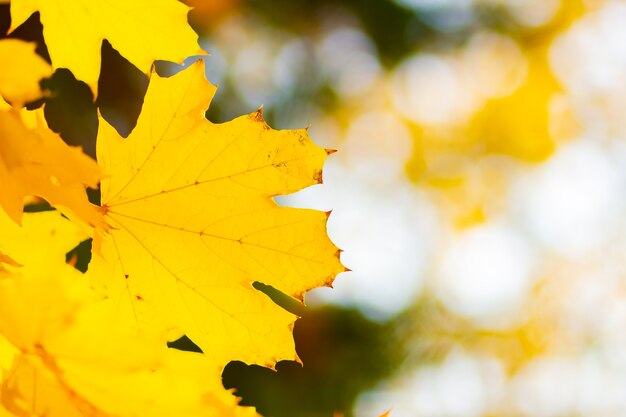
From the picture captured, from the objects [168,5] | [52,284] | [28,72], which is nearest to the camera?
[52,284]

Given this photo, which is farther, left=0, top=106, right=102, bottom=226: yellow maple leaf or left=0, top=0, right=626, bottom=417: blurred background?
left=0, top=0, right=626, bottom=417: blurred background

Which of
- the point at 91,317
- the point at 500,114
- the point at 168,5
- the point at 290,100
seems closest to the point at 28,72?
the point at 168,5

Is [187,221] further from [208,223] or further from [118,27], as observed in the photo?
[118,27]

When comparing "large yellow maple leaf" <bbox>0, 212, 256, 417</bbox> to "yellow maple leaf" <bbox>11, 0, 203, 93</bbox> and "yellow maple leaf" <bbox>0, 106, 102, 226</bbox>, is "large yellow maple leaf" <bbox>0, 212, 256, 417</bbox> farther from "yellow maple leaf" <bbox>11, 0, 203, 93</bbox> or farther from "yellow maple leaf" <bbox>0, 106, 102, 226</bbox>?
"yellow maple leaf" <bbox>11, 0, 203, 93</bbox>

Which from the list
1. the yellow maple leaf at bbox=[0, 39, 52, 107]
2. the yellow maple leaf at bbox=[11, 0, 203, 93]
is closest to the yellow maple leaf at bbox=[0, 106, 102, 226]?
the yellow maple leaf at bbox=[11, 0, 203, 93]

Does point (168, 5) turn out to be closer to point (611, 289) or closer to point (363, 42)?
point (363, 42)
